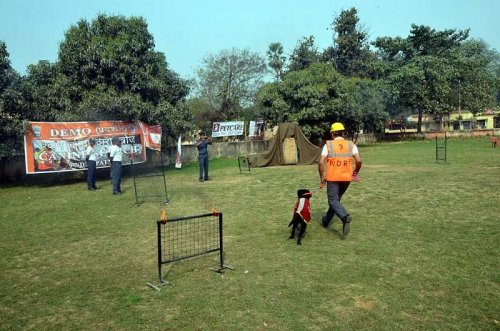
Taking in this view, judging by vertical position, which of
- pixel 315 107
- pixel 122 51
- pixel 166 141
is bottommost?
pixel 166 141

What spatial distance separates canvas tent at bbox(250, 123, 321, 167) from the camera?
20.3 m

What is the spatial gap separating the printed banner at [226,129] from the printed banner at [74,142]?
26.6ft

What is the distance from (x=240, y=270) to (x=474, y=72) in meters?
43.8

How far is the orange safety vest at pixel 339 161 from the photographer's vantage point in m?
6.83

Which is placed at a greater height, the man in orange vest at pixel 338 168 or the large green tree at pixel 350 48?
the large green tree at pixel 350 48

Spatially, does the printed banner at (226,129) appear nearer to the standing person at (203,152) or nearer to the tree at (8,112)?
the standing person at (203,152)

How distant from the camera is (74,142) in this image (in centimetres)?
1554

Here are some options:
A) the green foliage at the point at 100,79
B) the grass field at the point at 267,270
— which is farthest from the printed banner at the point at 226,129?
the grass field at the point at 267,270

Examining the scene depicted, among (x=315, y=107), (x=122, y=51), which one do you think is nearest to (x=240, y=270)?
(x=122, y=51)

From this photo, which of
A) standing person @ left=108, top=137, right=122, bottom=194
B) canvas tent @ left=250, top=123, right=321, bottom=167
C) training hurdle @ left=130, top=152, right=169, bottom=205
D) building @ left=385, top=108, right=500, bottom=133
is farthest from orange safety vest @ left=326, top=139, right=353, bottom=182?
building @ left=385, top=108, right=500, bottom=133

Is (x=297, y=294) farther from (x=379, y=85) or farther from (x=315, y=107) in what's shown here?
(x=379, y=85)

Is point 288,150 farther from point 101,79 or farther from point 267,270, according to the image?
point 267,270

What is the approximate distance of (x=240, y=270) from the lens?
215 inches

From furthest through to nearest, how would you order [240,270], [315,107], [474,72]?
[474,72] → [315,107] → [240,270]
